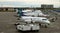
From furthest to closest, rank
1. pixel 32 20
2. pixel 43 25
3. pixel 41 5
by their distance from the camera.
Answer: pixel 41 5, pixel 32 20, pixel 43 25

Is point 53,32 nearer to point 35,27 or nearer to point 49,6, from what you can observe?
point 35,27

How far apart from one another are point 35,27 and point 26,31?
1.14 m

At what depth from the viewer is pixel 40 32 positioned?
19.2m

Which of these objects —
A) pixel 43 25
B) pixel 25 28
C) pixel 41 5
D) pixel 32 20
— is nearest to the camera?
pixel 25 28

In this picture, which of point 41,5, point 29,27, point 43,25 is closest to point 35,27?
point 29,27

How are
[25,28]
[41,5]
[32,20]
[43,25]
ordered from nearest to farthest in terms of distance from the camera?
[25,28] < [43,25] < [32,20] < [41,5]

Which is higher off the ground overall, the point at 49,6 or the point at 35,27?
the point at 35,27

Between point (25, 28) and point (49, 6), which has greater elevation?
point (25, 28)

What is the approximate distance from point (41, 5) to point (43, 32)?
45072 mm

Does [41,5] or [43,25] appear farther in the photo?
[41,5]

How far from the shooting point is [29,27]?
18.6m

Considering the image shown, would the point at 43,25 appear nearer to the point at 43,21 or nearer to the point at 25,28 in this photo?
the point at 43,21

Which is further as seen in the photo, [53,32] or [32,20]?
[32,20]

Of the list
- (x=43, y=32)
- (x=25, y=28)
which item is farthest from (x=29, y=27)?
(x=43, y=32)
